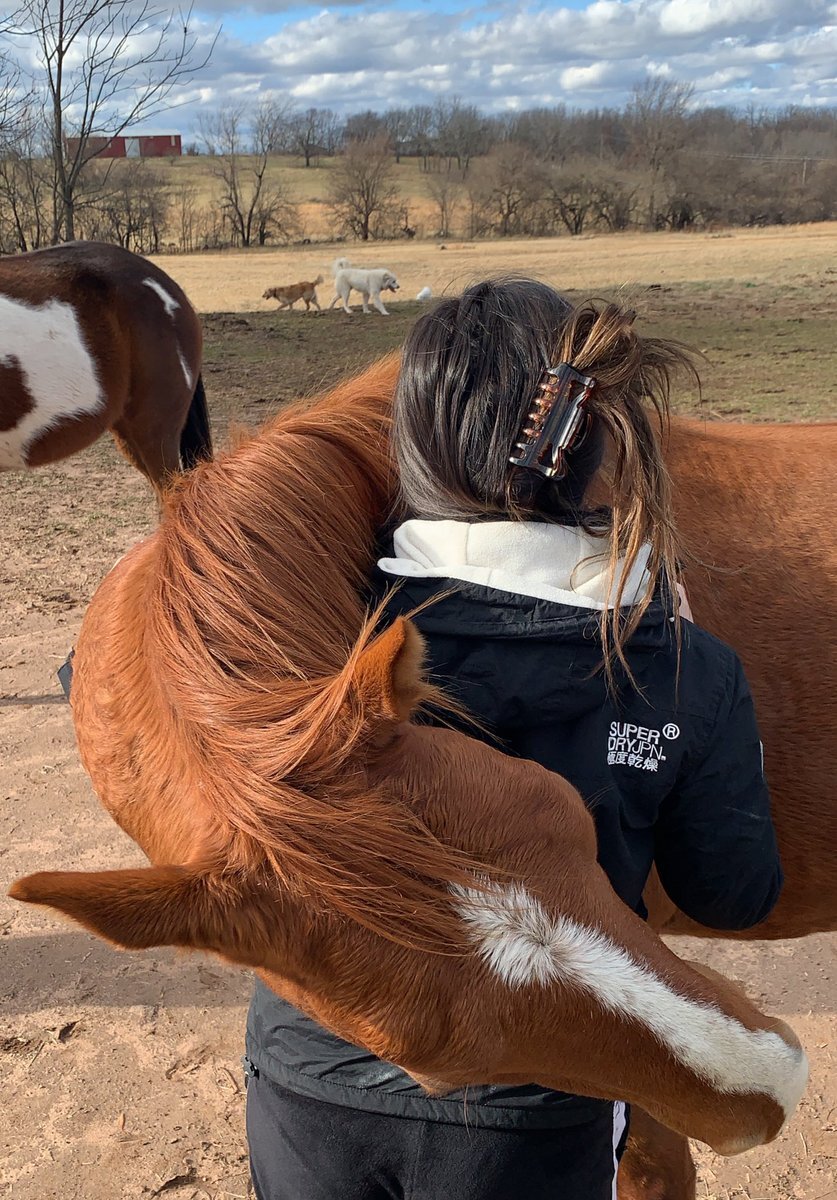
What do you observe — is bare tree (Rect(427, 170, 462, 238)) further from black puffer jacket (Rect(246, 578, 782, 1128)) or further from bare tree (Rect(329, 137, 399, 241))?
black puffer jacket (Rect(246, 578, 782, 1128))

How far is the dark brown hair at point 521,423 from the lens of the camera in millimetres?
1067

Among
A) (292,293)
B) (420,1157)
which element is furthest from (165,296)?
(292,293)

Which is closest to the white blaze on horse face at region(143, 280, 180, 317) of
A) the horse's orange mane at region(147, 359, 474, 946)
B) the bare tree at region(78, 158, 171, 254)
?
the horse's orange mane at region(147, 359, 474, 946)

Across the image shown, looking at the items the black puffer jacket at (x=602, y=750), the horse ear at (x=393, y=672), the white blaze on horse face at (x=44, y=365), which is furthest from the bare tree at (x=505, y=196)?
the horse ear at (x=393, y=672)

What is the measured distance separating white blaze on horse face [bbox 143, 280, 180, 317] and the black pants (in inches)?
189

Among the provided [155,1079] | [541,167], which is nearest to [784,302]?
[155,1079]

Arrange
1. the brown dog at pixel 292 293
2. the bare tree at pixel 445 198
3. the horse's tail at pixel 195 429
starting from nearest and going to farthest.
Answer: the horse's tail at pixel 195 429 < the brown dog at pixel 292 293 < the bare tree at pixel 445 198

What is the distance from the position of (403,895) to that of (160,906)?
0.67ft

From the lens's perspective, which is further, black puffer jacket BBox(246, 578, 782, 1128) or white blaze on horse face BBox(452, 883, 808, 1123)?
black puffer jacket BBox(246, 578, 782, 1128)

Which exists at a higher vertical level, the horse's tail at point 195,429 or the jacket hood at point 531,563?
the jacket hood at point 531,563

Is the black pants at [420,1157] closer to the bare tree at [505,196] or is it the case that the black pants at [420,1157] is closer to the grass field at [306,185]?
the grass field at [306,185]

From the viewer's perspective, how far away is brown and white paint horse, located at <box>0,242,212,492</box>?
15.3 ft

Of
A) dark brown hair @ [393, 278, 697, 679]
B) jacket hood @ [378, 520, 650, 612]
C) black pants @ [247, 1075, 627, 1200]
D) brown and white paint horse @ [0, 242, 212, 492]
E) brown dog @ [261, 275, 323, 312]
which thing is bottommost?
brown dog @ [261, 275, 323, 312]

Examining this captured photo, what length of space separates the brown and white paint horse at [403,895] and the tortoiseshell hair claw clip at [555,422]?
11.6 inches
